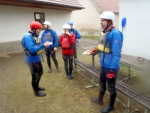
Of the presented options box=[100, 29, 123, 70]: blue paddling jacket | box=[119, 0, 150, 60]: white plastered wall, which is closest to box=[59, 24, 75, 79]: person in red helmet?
box=[100, 29, 123, 70]: blue paddling jacket

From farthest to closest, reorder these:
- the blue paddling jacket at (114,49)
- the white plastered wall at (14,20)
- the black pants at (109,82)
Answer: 1. the white plastered wall at (14,20)
2. the black pants at (109,82)
3. the blue paddling jacket at (114,49)

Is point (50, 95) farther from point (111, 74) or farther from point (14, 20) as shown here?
point (14, 20)

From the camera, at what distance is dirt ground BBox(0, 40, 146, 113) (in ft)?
12.1

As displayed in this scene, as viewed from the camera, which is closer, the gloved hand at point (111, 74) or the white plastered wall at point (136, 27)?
the gloved hand at point (111, 74)

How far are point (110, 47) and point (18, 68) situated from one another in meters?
4.74

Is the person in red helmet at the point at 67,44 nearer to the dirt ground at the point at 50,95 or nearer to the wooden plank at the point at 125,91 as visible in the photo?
the dirt ground at the point at 50,95

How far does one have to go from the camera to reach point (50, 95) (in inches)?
169

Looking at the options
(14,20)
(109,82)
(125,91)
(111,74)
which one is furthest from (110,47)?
(14,20)

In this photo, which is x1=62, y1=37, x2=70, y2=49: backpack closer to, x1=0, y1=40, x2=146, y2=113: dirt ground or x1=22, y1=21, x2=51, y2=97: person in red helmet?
x1=0, y1=40, x2=146, y2=113: dirt ground

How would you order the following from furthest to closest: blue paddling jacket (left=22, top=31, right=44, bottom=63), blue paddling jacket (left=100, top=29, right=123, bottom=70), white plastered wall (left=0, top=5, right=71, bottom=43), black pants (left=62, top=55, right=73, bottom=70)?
white plastered wall (left=0, top=5, right=71, bottom=43) → black pants (left=62, top=55, right=73, bottom=70) → blue paddling jacket (left=22, top=31, right=44, bottom=63) → blue paddling jacket (left=100, top=29, right=123, bottom=70)

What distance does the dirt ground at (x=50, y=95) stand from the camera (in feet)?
12.1

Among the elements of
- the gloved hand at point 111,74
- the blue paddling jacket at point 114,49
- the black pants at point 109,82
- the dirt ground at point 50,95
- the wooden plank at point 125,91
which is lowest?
the dirt ground at point 50,95

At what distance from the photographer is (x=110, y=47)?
3.14 metres

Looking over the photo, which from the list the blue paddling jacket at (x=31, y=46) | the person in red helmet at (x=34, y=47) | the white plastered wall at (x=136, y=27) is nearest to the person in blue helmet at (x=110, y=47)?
the person in red helmet at (x=34, y=47)
